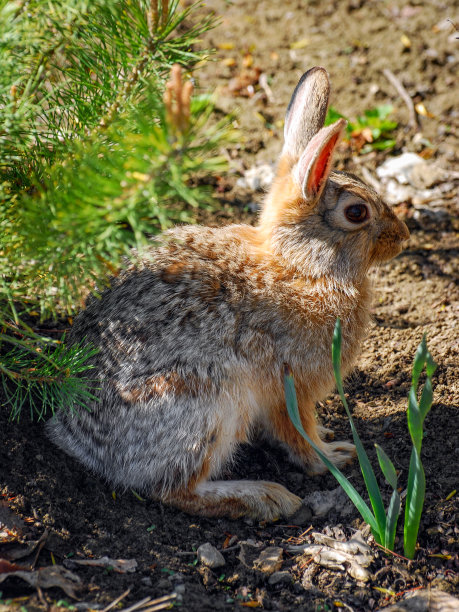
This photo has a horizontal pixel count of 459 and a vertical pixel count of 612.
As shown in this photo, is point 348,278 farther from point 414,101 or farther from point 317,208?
point 414,101

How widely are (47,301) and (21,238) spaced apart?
0.98 ft

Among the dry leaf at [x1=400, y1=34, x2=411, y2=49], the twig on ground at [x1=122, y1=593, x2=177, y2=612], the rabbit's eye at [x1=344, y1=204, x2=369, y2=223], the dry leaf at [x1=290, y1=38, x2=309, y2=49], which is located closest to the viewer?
the twig on ground at [x1=122, y1=593, x2=177, y2=612]

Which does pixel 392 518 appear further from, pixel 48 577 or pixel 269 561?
pixel 48 577

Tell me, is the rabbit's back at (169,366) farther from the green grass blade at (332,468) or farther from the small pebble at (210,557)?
the green grass blade at (332,468)

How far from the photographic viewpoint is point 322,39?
742 centimetres

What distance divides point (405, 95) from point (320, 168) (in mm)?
3618

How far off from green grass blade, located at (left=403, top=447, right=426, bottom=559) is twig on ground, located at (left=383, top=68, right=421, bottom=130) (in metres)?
4.51

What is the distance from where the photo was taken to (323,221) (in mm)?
3971

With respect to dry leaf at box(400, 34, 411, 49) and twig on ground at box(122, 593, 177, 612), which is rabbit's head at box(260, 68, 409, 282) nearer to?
twig on ground at box(122, 593, 177, 612)

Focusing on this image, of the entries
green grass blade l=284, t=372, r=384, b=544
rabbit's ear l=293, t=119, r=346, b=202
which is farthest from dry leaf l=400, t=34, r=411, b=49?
green grass blade l=284, t=372, r=384, b=544

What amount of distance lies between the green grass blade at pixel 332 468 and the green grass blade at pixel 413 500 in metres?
0.14

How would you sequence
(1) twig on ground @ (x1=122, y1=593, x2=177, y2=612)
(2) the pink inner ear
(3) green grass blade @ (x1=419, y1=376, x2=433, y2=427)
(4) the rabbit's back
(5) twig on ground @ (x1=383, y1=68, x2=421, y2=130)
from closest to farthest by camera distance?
→ (3) green grass blade @ (x1=419, y1=376, x2=433, y2=427), (1) twig on ground @ (x1=122, y1=593, x2=177, y2=612), (2) the pink inner ear, (4) the rabbit's back, (5) twig on ground @ (x1=383, y1=68, x2=421, y2=130)

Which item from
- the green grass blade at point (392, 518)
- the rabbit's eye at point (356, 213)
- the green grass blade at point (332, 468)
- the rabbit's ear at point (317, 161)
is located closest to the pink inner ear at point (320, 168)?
the rabbit's ear at point (317, 161)

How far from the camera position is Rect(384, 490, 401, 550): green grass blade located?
9.78 feet
